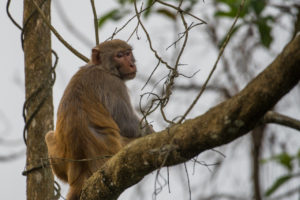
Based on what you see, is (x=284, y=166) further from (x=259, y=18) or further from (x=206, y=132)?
(x=206, y=132)

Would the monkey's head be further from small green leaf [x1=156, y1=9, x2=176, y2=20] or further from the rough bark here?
small green leaf [x1=156, y1=9, x2=176, y2=20]

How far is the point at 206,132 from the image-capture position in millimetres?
2799

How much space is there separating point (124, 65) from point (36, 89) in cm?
Result: 135

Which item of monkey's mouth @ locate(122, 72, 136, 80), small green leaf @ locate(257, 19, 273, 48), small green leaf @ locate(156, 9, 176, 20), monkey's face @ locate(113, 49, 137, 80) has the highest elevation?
small green leaf @ locate(156, 9, 176, 20)

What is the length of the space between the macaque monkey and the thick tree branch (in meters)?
1.08

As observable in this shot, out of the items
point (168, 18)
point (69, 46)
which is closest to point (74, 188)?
point (69, 46)

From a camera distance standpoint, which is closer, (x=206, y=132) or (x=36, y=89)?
(x=206, y=132)

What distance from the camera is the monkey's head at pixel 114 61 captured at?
6.21 metres

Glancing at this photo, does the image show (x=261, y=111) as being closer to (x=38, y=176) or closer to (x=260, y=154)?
(x=38, y=176)

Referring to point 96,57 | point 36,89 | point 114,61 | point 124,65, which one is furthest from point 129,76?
point 36,89

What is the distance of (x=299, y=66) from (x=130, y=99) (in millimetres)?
3805

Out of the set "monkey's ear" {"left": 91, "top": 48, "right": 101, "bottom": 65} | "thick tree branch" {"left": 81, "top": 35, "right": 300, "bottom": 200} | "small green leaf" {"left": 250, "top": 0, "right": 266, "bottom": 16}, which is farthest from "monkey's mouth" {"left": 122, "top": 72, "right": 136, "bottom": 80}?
"thick tree branch" {"left": 81, "top": 35, "right": 300, "bottom": 200}

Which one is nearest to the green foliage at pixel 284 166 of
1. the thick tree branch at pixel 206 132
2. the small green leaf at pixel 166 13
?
the small green leaf at pixel 166 13

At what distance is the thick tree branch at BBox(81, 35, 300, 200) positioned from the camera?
2.40 m
